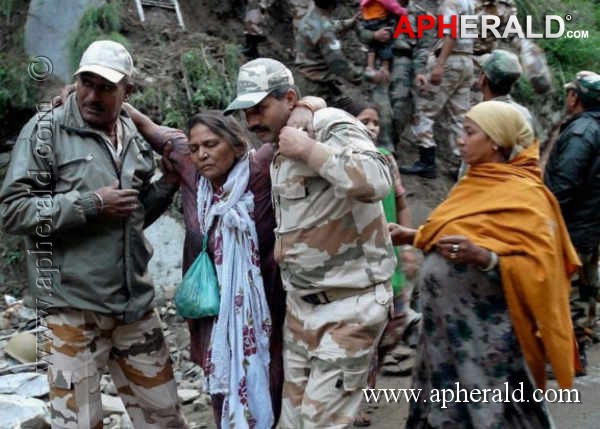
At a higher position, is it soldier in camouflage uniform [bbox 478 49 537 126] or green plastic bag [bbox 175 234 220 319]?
soldier in camouflage uniform [bbox 478 49 537 126]

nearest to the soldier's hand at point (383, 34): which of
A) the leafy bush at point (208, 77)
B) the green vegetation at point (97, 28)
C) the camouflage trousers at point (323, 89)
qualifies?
the camouflage trousers at point (323, 89)

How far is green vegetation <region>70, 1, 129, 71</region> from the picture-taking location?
24.9ft

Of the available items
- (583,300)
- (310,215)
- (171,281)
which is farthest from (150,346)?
(583,300)

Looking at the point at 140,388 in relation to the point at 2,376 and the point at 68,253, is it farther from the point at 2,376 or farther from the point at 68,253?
the point at 2,376

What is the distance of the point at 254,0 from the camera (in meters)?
9.03

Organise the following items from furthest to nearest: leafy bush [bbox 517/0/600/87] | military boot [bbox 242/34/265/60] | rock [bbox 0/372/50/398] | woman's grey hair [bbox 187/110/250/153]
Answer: leafy bush [bbox 517/0/600/87]
military boot [bbox 242/34/265/60]
rock [bbox 0/372/50/398]
woman's grey hair [bbox 187/110/250/153]

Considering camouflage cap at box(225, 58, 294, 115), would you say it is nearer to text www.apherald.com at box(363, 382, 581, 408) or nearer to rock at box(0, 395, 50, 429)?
text www.apherald.com at box(363, 382, 581, 408)

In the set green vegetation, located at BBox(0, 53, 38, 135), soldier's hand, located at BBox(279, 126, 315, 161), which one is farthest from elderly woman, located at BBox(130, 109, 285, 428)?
green vegetation, located at BBox(0, 53, 38, 135)

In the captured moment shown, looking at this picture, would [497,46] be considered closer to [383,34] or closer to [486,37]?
[486,37]

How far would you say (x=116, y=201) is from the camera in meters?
3.61

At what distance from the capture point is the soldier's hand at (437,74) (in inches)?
291

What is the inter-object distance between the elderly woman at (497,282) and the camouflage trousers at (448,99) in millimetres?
4223

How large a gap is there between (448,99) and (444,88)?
0.21m

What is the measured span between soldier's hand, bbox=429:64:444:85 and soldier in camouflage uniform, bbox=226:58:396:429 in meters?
4.12
